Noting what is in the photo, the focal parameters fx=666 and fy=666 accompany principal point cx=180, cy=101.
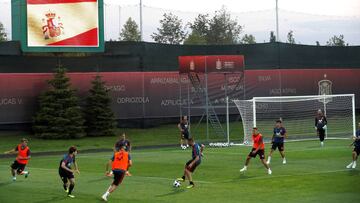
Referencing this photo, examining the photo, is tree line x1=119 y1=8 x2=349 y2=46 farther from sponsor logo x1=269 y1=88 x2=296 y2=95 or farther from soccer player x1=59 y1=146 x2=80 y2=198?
soccer player x1=59 y1=146 x2=80 y2=198

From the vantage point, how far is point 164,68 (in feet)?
181

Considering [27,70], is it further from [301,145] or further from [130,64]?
[301,145]

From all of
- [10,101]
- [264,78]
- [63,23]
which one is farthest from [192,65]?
[10,101]

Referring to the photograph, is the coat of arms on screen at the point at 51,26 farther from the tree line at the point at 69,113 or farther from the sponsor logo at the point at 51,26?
the tree line at the point at 69,113

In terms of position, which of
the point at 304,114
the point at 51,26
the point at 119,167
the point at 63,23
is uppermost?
the point at 63,23

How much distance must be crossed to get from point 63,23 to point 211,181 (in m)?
27.4

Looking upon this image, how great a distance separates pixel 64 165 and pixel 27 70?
92.3ft

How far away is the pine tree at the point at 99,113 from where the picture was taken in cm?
5025

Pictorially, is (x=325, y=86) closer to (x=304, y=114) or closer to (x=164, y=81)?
(x=304, y=114)

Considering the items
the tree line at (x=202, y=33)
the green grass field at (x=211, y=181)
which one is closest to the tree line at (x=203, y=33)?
the tree line at (x=202, y=33)

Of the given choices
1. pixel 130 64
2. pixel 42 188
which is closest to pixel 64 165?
pixel 42 188

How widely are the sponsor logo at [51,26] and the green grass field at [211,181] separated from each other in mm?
14113

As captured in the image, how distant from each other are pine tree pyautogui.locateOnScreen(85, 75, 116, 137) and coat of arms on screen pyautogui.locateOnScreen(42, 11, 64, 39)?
4.63 metres

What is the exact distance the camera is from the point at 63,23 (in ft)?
164
